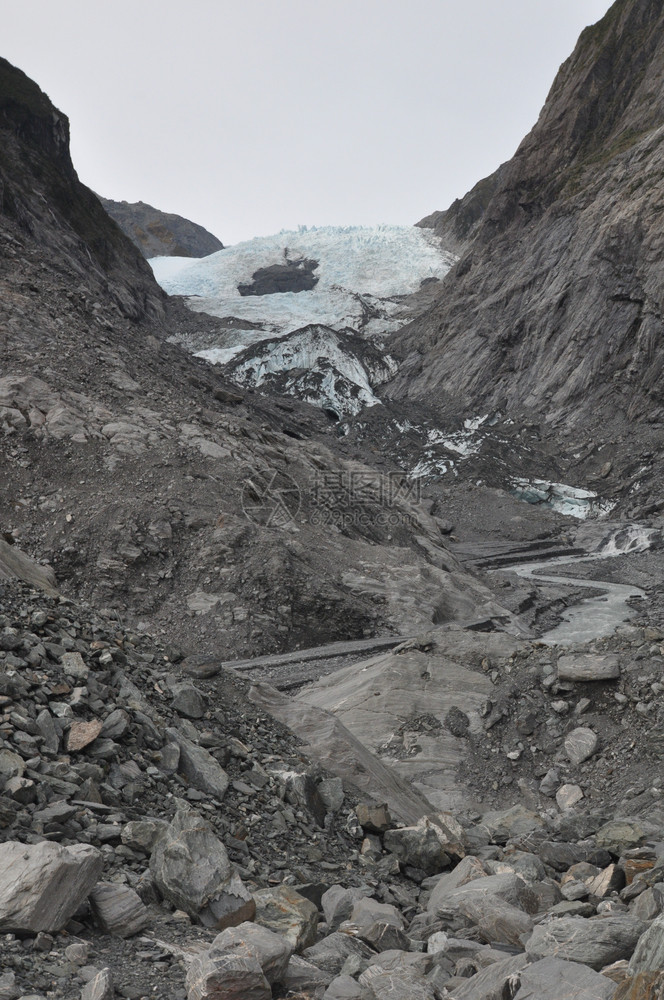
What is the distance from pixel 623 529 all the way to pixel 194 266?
8274cm

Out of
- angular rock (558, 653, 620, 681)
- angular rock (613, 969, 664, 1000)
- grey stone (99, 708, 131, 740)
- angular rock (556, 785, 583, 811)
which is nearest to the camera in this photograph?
angular rock (613, 969, 664, 1000)

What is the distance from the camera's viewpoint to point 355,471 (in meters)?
23.6

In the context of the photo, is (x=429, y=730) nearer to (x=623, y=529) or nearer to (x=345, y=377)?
(x=623, y=529)

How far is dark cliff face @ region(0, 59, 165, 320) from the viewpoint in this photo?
35500 millimetres

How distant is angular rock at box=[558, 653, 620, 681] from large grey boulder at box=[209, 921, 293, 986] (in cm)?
565

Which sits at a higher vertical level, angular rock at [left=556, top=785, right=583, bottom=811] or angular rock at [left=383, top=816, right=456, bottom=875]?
angular rock at [left=383, top=816, right=456, bottom=875]

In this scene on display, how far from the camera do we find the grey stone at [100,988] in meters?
2.64

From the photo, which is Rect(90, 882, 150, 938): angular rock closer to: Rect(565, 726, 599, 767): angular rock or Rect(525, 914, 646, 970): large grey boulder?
Rect(525, 914, 646, 970): large grey boulder

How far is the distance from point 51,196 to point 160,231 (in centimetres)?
10101

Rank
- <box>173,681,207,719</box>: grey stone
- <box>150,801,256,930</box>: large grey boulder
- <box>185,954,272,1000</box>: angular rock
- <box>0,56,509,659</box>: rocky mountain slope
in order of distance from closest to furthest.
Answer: <box>185,954,272,1000</box>: angular rock → <box>150,801,256,930</box>: large grey boulder → <box>173,681,207,719</box>: grey stone → <box>0,56,509,659</box>: rocky mountain slope

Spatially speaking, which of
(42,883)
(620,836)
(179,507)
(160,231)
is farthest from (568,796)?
(160,231)

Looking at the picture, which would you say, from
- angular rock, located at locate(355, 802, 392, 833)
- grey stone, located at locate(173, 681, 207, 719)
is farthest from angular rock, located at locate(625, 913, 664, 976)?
grey stone, located at locate(173, 681, 207, 719)

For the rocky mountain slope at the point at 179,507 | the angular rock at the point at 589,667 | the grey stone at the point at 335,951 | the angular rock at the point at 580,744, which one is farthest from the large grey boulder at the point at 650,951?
the rocky mountain slope at the point at 179,507

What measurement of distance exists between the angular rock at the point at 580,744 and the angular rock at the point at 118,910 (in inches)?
212
